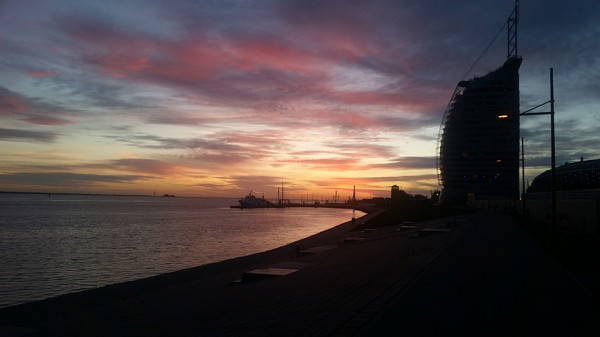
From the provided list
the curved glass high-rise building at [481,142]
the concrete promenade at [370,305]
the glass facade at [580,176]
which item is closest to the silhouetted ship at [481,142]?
the curved glass high-rise building at [481,142]

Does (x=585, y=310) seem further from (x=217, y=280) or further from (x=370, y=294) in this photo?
(x=217, y=280)

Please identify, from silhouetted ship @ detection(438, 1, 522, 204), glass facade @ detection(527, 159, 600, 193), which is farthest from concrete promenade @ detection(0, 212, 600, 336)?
silhouetted ship @ detection(438, 1, 522, 204)

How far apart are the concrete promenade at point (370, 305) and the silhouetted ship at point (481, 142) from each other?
501ft

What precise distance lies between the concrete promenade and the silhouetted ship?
153 metres

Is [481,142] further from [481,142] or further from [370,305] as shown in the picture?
[370,305]

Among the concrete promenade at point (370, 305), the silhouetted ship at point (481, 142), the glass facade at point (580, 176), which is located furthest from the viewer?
the silhouetted ship at point (481, 142)

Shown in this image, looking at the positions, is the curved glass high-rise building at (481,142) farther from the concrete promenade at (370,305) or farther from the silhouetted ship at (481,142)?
the concrete promenade at (370,305)

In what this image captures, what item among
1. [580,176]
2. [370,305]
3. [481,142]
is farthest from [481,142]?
[370,305]

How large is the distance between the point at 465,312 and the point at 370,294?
220 centimetres

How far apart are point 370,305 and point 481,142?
170768mm

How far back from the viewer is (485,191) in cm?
17075

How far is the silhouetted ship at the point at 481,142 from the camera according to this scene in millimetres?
163750

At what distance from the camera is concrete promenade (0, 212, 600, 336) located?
779cm

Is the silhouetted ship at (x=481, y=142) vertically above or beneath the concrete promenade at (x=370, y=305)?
above
